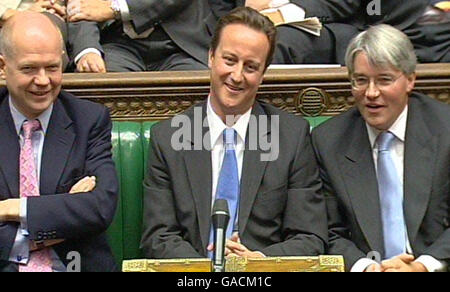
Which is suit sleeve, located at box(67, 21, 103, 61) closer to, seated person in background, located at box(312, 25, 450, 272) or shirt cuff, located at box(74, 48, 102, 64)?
shirt cuff, located at box(74, 48, 102, 64)

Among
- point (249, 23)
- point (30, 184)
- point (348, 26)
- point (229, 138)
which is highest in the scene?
point (348, 26)

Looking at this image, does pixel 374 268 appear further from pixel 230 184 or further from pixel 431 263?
pixel 230 184

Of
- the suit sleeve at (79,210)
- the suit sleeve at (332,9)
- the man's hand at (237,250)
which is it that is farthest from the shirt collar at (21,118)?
the suit sleeve at (332,9)

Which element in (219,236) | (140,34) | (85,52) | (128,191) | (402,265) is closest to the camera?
(219,236)

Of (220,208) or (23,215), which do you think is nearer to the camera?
(220,208)

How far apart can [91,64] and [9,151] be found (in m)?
0.67

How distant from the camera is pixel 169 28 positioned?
3158 millimetres

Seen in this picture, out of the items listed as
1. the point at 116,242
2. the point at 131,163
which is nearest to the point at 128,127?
the point at 131,163

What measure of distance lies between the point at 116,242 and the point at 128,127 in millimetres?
326

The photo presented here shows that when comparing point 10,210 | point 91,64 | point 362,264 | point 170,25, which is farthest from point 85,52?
point 362,264

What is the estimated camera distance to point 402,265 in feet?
7.25

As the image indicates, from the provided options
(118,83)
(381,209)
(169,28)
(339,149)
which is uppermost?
(169,28)
